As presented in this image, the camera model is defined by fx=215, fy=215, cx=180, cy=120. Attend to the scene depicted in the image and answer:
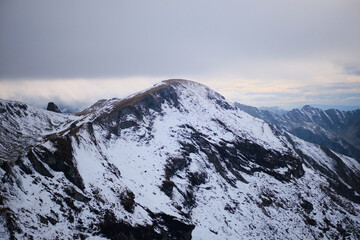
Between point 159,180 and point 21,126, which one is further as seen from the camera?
point 21,126

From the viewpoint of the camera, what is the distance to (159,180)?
47.9 m

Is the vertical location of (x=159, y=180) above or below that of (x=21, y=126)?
below

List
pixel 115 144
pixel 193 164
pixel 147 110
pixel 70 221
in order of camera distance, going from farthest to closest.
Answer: pixel 147 110
pixel 193 164
pixel 115 144
pixel 70 221

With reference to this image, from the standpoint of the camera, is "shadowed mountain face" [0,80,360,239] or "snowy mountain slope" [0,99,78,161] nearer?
"shadowed mountain face" [0,80,360,239]

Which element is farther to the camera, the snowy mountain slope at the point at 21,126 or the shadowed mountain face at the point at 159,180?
the snowy mountain slope at the point at 21,126

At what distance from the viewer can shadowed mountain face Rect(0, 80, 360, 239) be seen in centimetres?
2830

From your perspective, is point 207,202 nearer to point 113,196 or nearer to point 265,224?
point 265,224

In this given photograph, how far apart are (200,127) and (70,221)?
2036 inches

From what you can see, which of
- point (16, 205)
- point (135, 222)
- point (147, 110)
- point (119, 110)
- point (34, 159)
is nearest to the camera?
point (16, 205)

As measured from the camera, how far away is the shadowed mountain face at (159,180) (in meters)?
28.3

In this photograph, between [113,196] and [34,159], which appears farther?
[113,196]

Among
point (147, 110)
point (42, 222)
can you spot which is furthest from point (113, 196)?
point (147, 110)

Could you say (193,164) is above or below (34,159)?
below

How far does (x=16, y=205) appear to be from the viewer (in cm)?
2386
